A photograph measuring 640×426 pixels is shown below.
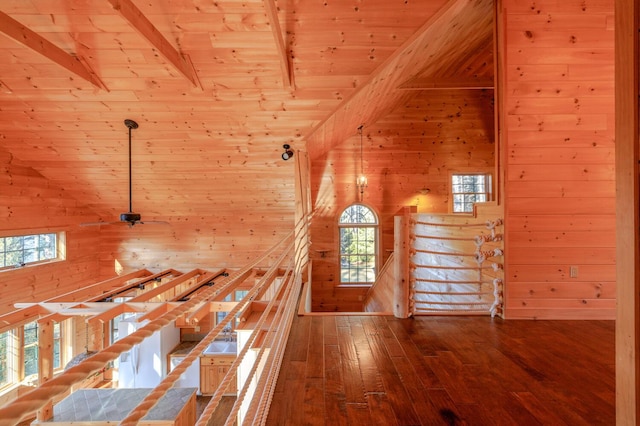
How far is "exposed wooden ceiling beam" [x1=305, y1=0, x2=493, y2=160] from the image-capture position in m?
3.64

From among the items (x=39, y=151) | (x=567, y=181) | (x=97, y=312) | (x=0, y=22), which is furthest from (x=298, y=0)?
(x=39, y=151)

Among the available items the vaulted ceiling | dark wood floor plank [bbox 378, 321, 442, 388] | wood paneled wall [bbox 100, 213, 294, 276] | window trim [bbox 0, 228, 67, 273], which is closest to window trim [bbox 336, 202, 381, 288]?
wood paneled wall [bbox 100, 213, 294, 276]

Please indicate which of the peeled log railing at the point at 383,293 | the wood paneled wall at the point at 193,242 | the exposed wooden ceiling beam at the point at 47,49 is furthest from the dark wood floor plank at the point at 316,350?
the wood paneled wall at the point at 193,242

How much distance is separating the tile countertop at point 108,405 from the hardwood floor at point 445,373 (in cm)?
168

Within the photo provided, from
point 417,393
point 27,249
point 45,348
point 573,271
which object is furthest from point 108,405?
point 573,271

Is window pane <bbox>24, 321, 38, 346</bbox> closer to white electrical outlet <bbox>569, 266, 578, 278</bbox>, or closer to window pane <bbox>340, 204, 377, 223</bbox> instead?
window pane <bbox>340, 204, 377, 223</bbox>

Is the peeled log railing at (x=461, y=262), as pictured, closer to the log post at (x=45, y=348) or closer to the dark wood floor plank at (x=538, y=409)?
the dark wood floor plank at (x=538, y=409)

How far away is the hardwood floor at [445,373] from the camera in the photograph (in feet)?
5.81

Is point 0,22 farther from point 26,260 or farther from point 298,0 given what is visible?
point 26,260

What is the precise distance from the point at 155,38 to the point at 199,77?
76 cm

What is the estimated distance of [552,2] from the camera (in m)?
3.35

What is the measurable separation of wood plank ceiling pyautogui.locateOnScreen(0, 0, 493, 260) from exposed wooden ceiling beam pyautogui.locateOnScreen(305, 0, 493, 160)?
33 millimetres

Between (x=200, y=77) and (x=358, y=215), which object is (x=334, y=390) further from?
(x=358, y=215)

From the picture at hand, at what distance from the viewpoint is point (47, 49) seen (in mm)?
3166
